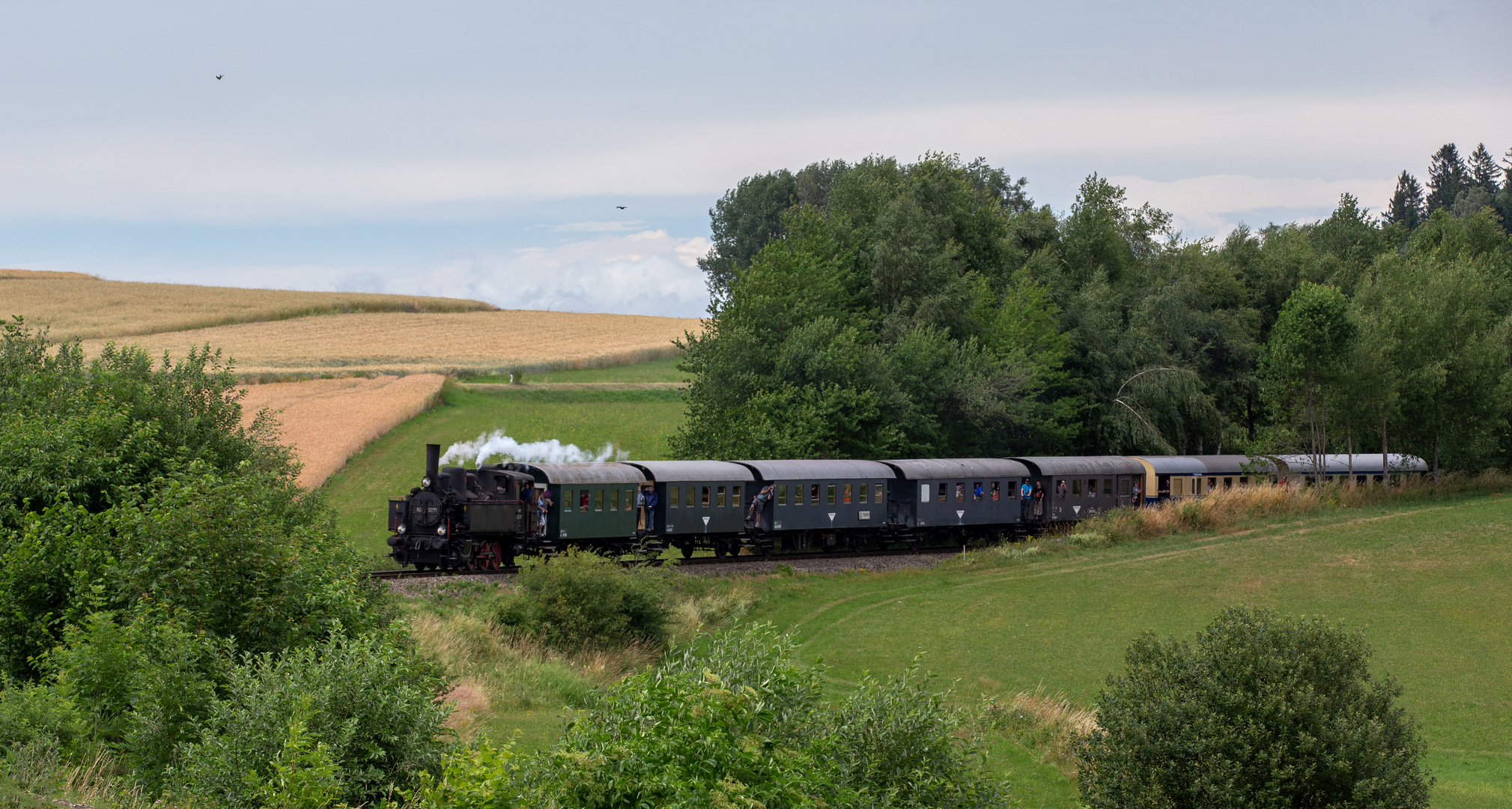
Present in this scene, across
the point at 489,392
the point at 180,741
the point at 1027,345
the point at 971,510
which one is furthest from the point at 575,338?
the point at 180,741

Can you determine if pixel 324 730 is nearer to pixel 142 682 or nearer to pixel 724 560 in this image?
pixel 142 682

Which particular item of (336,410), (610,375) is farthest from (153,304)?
(336,410)

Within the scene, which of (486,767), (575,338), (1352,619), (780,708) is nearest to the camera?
(486,767)

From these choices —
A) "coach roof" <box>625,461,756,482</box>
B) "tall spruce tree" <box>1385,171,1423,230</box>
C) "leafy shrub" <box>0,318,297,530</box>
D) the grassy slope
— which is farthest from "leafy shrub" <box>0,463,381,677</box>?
"tall spruce tree" <box>1385,171,1423,230</box>

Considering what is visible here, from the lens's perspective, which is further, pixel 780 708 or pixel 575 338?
pixel 575 338

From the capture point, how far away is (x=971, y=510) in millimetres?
41250

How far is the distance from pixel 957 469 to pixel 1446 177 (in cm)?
15425

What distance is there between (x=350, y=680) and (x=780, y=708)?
4520 mm

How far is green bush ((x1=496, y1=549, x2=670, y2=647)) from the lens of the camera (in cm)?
2475

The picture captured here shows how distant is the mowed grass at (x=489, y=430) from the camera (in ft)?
143

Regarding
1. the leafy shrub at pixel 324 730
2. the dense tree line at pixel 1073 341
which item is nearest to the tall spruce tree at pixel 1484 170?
the dense tree line at pixel 1073 341

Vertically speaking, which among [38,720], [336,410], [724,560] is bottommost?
[724,560]

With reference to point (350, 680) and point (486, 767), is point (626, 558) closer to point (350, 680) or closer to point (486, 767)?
point (350, 680)

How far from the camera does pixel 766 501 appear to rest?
3678cm
